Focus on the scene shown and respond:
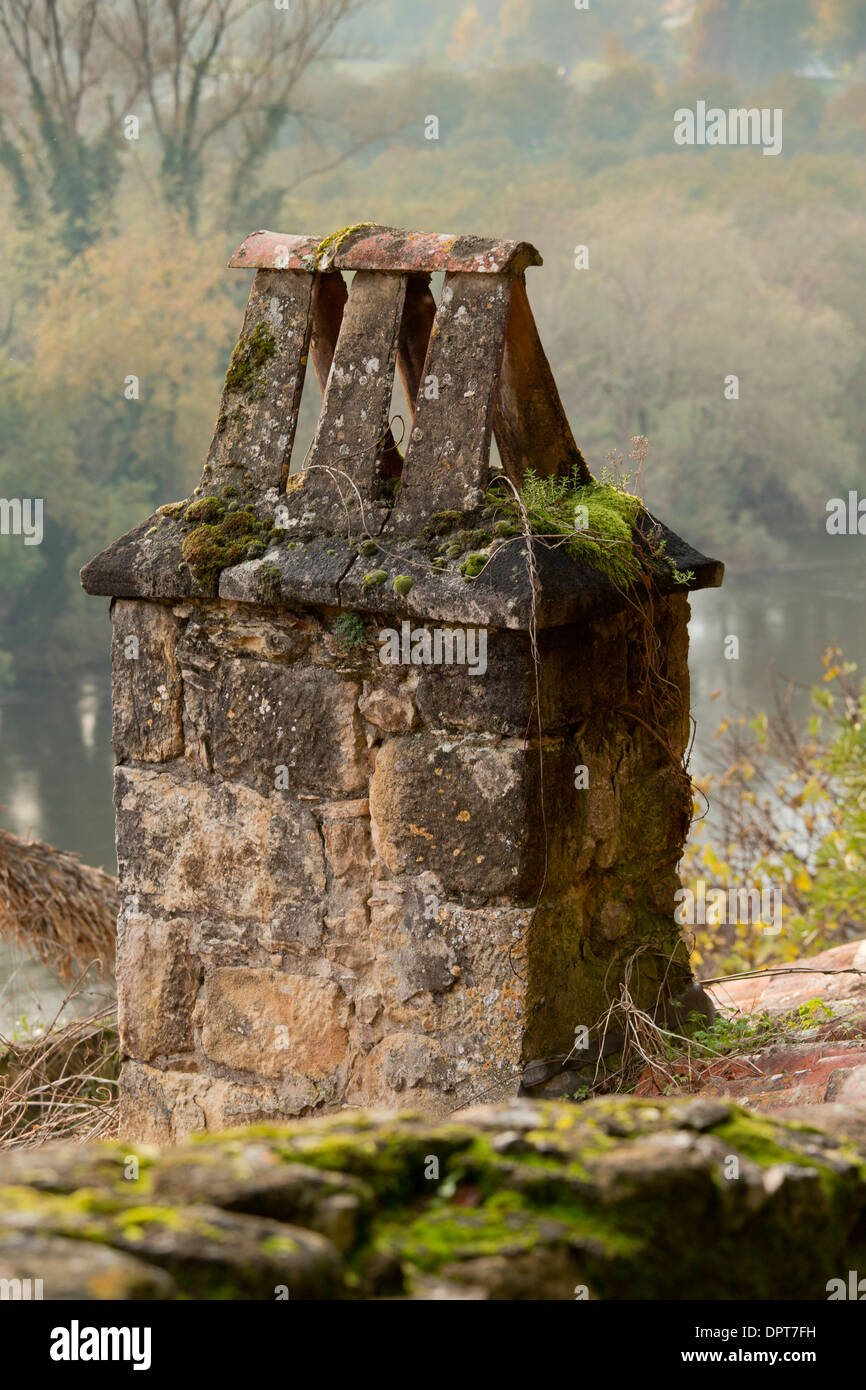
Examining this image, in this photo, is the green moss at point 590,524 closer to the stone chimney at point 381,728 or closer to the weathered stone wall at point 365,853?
the stone chimney at point 381,728

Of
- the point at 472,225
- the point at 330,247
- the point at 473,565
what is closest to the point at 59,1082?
the point at 473,565

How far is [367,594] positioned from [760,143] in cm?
1991

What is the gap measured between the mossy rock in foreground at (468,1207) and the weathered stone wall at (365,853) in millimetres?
1327

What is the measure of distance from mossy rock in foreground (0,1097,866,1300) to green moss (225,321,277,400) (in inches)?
82.6

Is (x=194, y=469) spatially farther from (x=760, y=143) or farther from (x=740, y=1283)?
(x=740, y=1283)

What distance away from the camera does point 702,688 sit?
16.6 meters

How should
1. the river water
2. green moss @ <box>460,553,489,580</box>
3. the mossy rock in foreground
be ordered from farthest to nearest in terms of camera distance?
the river water, green moss @ <box>460,553,489,580</box>, the mossy rock in foreground

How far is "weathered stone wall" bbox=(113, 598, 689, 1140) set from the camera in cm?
280

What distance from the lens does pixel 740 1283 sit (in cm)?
135

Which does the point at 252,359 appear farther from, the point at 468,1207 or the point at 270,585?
the point at 468,1207

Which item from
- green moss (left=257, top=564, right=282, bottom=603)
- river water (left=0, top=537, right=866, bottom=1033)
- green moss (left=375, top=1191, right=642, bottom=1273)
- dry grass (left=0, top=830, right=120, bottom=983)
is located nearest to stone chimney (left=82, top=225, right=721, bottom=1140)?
green moss (left=257, top=564, right=282, bottom=603)

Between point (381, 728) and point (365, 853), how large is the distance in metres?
0.27

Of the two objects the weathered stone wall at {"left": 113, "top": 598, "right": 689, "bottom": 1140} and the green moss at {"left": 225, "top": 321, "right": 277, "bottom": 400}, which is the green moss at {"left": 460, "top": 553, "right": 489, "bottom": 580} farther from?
the green moss at {"left": 225, "top": 321, "right": 277, "bottom": 400}

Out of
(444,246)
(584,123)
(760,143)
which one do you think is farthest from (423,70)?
(444,246)
